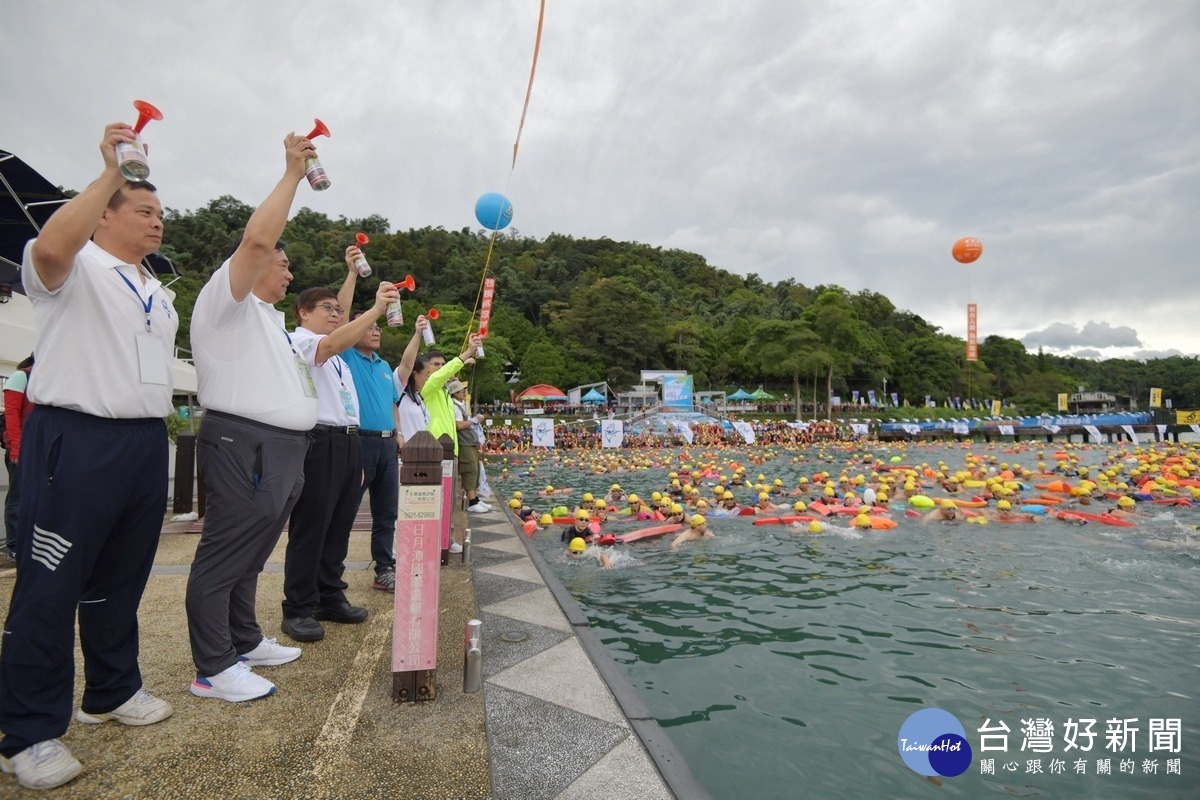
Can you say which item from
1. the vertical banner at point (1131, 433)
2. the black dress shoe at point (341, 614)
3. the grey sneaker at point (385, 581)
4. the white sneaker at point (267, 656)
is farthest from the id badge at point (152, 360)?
the vertical banner at point (1131, 433)

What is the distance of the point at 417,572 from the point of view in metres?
2.71

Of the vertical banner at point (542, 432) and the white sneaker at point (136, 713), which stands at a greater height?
the vertical banner at point (542, 432)

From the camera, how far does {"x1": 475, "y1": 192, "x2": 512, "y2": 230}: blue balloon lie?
8.35 m

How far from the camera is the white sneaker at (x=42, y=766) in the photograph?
2.00 metres

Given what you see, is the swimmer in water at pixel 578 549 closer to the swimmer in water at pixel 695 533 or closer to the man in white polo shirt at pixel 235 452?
the swimmer in water at pixel 695 533

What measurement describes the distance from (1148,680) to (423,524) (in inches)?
191

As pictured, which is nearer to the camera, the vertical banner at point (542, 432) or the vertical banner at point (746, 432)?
the vertical banner at point (542, 432)

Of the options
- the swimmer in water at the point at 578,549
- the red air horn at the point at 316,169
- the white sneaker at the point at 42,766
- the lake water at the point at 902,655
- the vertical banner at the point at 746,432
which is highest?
the red air horn at the point at 316,169

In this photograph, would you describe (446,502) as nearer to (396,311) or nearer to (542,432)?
(396,311)

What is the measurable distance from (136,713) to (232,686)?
0.35 meters

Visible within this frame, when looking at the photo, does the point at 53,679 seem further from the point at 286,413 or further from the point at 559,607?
the point at 559,607

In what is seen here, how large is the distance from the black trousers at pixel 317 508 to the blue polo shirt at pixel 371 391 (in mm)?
489

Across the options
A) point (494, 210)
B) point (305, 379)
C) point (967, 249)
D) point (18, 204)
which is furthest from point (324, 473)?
point (967, 249)

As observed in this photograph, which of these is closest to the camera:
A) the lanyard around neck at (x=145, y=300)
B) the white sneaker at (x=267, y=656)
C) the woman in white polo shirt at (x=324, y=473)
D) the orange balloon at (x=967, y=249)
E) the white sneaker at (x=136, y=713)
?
the lanyard around neck at (x=145, y=300)
